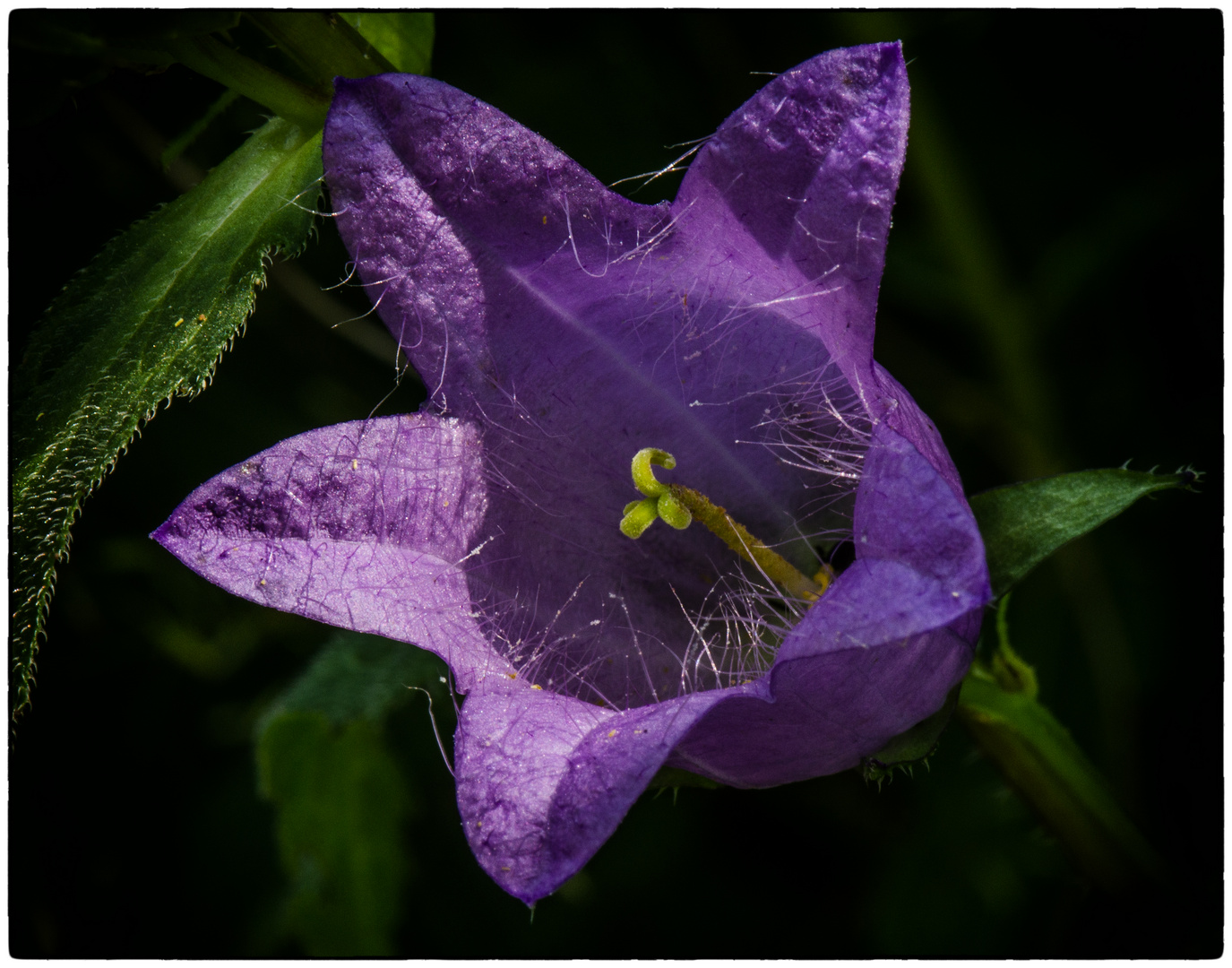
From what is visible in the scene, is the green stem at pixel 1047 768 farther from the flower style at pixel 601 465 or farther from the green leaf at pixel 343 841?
the green leaf at pixel 343 841

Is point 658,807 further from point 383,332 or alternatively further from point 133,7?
point 133,7

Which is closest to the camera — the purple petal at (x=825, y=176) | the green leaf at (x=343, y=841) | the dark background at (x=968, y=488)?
the purple petal at (x=825, y=176)

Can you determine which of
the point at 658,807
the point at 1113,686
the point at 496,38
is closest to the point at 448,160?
the point at 496,38

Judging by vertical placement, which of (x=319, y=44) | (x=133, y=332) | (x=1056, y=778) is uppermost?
(x=319, y=44)

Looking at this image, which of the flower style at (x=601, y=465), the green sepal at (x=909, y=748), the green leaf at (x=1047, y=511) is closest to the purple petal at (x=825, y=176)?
the flower style at (x=601, y=465)

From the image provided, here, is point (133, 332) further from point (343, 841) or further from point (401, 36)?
point (343, 841)

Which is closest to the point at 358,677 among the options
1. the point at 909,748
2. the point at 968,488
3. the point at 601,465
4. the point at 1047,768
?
the point at 601,465
